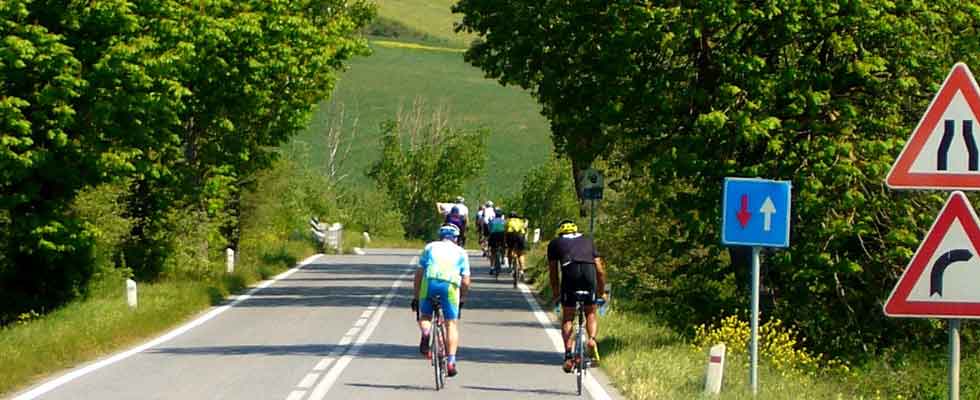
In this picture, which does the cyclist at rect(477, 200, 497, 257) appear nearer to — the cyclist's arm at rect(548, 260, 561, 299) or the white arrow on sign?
the cyclist's arm at rect(548, 260, 561, 299)

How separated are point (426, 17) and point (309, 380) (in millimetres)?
147743

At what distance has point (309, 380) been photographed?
1722 cm

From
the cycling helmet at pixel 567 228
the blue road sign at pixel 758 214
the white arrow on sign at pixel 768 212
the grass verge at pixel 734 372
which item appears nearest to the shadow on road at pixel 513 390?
the grass verge at pixel 734 372

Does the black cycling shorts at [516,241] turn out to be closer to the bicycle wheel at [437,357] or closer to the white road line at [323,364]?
the white road line at [323,364]

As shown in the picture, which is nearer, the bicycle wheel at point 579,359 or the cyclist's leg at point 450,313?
the bicycle wheel at point 579,359

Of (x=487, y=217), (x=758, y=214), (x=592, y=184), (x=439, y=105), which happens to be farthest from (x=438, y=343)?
(x=439, y=105)

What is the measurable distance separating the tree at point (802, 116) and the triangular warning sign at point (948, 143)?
1273cm

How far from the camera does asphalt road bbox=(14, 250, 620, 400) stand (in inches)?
643

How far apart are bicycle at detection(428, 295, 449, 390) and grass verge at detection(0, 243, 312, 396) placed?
4280mm

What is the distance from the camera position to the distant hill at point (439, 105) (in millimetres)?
109312

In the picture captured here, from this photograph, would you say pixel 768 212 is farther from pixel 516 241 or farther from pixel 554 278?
pixel 516 241

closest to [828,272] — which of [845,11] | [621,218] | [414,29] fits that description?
[845,11]

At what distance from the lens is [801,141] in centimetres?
2227

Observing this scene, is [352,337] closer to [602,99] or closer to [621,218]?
[602,99]
